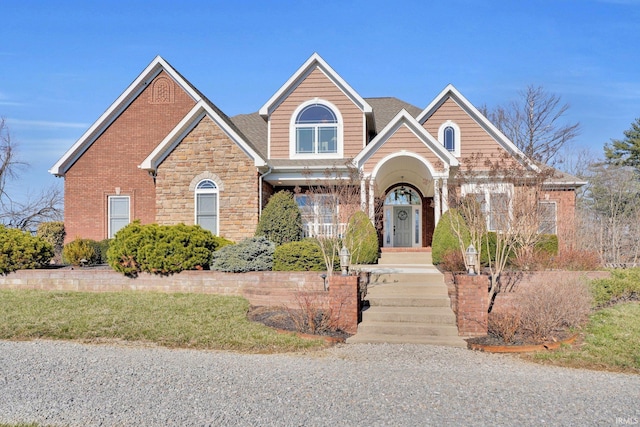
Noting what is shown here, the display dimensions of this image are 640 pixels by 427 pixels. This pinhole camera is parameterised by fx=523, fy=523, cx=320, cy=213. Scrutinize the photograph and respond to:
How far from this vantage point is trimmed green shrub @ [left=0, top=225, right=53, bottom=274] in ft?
44.8

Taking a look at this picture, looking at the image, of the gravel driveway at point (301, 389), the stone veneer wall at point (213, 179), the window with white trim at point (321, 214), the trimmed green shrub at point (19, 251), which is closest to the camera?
the gravel driveway at point (301, 389)

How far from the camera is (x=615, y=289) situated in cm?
1180

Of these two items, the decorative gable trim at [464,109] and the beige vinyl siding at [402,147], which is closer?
the beige vinyl siding at [402,147]

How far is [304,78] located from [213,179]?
5.77 metres

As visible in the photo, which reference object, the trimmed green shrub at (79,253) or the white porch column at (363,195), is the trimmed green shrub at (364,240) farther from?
the trimmed green shrub at (79,253)

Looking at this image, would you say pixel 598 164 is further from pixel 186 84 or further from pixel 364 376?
pixel 364 376

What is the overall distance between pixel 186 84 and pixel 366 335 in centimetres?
1498

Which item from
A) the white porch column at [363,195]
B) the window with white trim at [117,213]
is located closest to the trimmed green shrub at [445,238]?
the white porch column at [363,195]

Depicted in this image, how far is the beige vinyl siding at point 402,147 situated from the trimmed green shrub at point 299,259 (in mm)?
5548

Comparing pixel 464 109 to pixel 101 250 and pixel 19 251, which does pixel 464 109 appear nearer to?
pixel 101 250

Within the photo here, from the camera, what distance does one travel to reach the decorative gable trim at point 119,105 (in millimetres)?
20578

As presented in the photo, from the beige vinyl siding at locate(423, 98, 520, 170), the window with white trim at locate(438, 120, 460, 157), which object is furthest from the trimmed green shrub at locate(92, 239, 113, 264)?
the window with white trim at locate(438, 120, 460, 157)

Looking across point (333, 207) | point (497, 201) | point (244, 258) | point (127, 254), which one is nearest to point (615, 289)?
point (497, 201)

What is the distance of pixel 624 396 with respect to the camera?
6.19 metres
